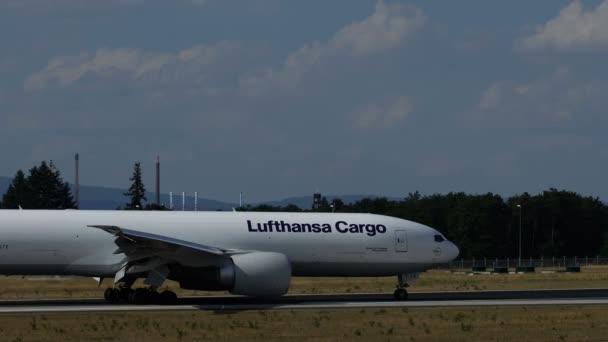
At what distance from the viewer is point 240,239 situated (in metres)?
38.5

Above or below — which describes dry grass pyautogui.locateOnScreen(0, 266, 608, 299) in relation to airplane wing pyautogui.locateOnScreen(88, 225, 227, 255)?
below

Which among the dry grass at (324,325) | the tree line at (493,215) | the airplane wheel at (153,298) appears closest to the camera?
the dry grass at (324,325)

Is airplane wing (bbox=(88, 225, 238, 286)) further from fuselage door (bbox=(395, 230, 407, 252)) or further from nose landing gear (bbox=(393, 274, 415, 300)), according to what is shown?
fuselage door (bbox=(395, 230, 407, 252))

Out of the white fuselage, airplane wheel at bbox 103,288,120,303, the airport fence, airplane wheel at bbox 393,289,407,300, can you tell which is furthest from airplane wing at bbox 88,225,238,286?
the airport fence

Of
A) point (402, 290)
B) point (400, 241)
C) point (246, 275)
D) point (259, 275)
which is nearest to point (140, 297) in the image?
point (246, 275)

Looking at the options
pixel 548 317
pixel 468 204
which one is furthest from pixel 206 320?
pixel 468 204

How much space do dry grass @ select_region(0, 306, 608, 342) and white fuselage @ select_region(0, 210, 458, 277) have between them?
511 cm

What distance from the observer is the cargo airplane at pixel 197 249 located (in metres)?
36.6

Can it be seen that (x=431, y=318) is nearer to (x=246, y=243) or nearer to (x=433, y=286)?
(x=246, y=243)

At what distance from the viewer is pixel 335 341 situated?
1046 inches

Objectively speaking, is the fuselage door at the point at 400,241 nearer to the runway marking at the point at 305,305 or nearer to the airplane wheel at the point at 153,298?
the runway marking at the point at 305,305

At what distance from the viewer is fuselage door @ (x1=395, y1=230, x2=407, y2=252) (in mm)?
40469

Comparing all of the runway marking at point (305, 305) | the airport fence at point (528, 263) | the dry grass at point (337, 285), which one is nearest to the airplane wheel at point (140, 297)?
the runway marking at point (305, 305)

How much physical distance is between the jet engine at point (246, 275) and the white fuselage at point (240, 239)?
134 cm
